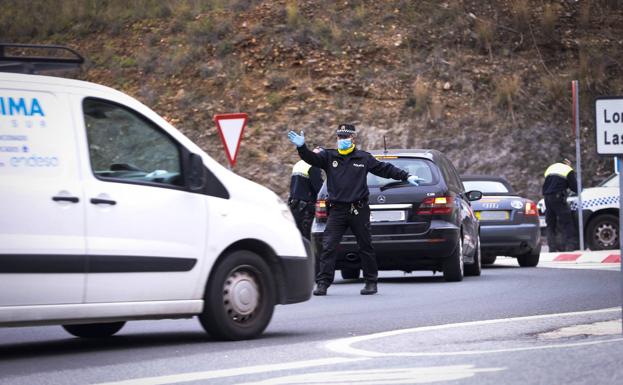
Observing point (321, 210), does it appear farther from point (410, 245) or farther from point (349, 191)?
point (349, 191)

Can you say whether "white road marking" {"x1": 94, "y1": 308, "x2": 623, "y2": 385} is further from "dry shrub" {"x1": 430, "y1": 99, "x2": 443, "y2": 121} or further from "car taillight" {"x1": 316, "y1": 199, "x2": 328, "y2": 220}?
"dry shrub" {"x1": 430, "y1": 99, "x2": 443, "y2": 121}

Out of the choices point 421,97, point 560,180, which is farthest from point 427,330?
point 421,97

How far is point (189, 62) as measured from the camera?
37.4 metres

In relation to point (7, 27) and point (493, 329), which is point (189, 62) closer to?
point (7, 27)

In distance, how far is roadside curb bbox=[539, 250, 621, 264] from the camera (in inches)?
878

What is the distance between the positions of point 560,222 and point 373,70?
1189cm

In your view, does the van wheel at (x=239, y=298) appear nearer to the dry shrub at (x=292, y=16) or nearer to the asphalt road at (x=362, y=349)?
the asphalt road at (x=362, y=349)

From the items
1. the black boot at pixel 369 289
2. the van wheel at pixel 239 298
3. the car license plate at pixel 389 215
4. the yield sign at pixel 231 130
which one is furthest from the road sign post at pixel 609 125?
the yield sign at pixel 231 130

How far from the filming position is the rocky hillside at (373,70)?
34.3 meters

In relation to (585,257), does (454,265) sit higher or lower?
higher

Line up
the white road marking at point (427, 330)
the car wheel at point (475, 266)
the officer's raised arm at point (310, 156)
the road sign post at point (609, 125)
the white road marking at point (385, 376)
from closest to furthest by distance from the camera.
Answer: the white road marking at point (385, 376), the white road marking at point (427, 330), the road sign post at point (609, 125), the officer's raised arm at point (310, 156), the car wheel at point (475, 266)

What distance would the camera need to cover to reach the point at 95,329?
36.6 ft

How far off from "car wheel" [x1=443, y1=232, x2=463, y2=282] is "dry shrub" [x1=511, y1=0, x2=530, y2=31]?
70.2 ft

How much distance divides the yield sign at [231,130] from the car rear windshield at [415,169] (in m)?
3.36
